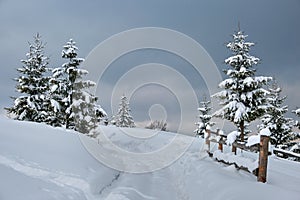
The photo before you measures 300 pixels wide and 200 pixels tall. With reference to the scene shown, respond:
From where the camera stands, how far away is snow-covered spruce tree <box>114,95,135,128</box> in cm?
4938

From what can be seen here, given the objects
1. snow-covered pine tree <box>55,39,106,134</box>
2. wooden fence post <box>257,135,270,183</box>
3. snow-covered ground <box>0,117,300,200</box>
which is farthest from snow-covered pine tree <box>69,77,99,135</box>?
wooden fence post <box>257,135,270,183</box>

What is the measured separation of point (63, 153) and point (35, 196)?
3341mm

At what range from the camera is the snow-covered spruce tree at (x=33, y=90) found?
23156 millimetres

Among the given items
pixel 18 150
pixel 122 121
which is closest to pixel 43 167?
pixel 18 150

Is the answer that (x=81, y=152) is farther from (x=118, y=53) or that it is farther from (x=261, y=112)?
(x=261, y=112)

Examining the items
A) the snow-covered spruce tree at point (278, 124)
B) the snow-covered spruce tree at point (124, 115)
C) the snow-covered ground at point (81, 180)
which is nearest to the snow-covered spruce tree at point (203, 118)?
the snow-covered spruce tree at point (278, 124)

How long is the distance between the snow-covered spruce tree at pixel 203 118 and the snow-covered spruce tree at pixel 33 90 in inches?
816

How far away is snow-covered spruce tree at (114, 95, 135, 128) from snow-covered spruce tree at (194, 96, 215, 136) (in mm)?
16825

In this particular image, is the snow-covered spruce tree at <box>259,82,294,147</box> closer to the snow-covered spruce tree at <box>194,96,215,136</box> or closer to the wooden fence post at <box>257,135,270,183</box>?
the snow-covered spruce tree at <box>194,96,215,136</box>

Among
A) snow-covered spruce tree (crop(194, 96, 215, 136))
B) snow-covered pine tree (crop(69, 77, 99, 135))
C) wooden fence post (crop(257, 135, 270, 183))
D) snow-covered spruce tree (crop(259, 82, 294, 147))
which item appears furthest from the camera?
snow-covered spruce tree (crop(194, 96, 215, 136))

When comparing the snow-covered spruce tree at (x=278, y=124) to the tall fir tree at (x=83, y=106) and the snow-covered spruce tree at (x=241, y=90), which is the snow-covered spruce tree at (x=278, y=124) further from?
the tall fir tree at (x=83, y=106)

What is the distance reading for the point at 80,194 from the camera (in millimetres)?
6059

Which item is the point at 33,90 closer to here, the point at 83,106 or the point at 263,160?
the point at 83,106

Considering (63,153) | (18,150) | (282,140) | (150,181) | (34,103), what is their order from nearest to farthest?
(18,150), (63,153), (150,181), (34,103), (282,140)
